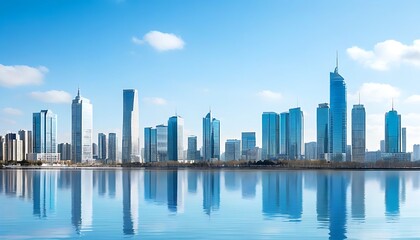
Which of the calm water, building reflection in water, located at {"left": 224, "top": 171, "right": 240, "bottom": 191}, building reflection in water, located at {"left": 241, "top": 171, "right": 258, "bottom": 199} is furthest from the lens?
building reflection in water, located at {"left": 224, "top": 171, "right": 240, "bottom": 191}

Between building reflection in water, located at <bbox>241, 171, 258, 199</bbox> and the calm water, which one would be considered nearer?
the calm water

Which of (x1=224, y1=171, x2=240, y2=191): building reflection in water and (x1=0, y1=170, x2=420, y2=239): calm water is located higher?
(x1=0, y1=170, x2=420, y2=239): calm water

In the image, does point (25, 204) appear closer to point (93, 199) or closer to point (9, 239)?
point (93, 199)

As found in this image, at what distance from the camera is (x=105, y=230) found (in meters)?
25.6

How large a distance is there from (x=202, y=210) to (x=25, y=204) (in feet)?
44.4

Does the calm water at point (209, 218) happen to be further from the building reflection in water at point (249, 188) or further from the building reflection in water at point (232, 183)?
the building reflection in water at point (232, 183)

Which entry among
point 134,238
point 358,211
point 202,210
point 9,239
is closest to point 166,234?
point 134,238

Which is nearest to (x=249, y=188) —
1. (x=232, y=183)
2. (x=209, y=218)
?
(x=232, y=183)

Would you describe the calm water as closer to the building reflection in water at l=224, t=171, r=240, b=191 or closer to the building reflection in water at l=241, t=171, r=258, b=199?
the building reflection in water at l=241, t=171, r=258, b=199

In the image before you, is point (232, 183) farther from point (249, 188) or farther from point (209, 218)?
point (209, 218)

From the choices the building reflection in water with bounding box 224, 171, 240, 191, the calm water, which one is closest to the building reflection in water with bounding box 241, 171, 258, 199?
the building reflection in water with bounding box 224, 171, 240, 191

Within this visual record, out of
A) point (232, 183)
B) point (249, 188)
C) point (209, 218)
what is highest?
point (209, 218)

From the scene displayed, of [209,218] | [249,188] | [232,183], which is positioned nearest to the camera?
[209,218]

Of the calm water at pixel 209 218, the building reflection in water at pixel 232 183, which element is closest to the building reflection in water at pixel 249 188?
the building reflection in water at pixel 232 183
